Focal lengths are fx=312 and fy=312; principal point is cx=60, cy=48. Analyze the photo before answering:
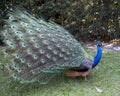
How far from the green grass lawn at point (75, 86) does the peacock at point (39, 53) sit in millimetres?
170

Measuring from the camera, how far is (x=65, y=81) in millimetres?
5324

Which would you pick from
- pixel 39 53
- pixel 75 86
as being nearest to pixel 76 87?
pixel 75 86

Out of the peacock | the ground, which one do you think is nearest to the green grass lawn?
the ground

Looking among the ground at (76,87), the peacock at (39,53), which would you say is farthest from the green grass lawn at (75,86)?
the peacock at (39,53)

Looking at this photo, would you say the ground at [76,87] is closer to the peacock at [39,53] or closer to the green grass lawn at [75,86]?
the green grass lawn at [75,86]

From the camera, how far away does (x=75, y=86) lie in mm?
5148

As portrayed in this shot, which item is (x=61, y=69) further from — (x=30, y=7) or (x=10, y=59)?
(x=30, y=7)

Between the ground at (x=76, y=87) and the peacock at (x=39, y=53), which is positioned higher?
the peacock at (x=39, y=53)

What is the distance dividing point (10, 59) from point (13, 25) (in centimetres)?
58

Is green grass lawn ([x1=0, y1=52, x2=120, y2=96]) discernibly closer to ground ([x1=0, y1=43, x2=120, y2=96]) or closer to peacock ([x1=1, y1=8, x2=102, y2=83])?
ground ([x1=0, y1=43, x2=120, y2=96])

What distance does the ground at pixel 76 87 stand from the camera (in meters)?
4.86

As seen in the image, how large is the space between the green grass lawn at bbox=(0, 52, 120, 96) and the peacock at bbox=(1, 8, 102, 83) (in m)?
0.17

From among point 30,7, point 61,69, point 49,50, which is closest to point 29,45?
point 49,50

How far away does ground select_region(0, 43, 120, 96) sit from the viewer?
4855 millimetres
